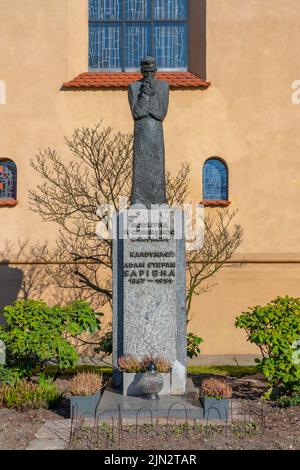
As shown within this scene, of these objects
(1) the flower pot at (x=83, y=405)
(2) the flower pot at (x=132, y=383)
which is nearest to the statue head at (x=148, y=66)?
(2) the flower pot at (x=132, y=383)

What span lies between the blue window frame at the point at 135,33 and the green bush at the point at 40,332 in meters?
8.69

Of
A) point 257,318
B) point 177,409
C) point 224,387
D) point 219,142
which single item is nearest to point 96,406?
A: point 177,409

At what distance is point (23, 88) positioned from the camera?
50.3 feet

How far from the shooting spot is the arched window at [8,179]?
50.3 ft

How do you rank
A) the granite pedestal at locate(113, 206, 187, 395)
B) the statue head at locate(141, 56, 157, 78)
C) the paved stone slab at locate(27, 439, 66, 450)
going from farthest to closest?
the statue head at locate(141, 56, 157, 78), the granite pedestal at locate(113, 206, 187, 395), the paved stone slab at locate(27, 439, 66, 450)

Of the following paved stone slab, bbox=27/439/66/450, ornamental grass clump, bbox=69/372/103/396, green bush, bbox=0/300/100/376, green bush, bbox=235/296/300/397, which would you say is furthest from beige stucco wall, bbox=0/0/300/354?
paved stone slab, bbox=27/439/66/450

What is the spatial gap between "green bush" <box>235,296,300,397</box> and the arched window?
792 cm

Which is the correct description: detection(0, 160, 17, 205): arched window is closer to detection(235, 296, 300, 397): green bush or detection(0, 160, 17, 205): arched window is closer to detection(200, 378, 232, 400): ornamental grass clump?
detection(235, 296, 300, 397): green bush

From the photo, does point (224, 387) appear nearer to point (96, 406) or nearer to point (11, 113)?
point (96, 406)

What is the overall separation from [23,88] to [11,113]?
0.68m

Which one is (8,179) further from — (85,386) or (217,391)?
Answer: (217,391)

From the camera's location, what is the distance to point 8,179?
1535 cm

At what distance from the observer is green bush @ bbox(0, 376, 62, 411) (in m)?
8.58

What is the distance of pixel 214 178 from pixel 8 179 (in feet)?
16.4
